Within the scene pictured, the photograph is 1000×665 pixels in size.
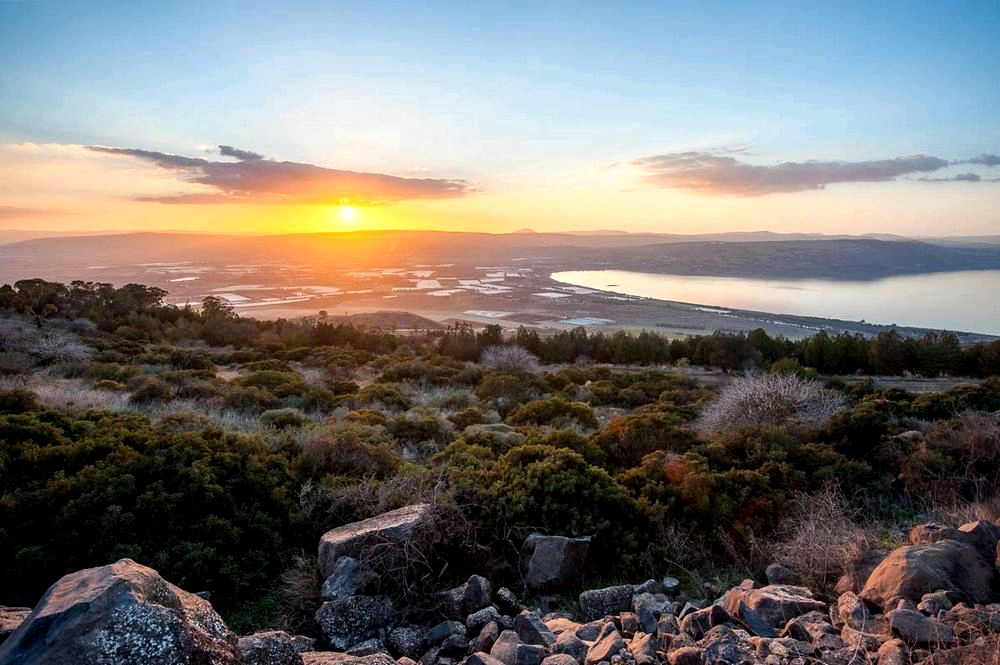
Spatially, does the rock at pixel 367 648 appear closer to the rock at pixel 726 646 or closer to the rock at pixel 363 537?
the rock at pixel 363 537

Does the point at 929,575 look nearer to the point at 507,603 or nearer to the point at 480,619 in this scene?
the point at 507,603

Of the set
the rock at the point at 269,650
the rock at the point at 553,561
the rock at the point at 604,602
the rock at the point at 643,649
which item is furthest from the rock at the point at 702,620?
the rock at the point at 269,650

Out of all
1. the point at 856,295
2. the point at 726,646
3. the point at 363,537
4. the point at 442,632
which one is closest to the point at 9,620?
the point at 363,537

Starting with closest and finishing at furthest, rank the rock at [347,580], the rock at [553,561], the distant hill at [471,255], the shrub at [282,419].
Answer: the rock at [347,580]
the rock at [553,561]
the shrub at [282,419]
the distant hill at [471,255]

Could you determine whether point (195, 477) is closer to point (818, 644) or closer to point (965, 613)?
point (818, 644)

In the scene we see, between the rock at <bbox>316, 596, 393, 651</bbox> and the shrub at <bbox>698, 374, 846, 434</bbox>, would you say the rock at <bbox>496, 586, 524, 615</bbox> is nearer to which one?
the rock at <bbox>316, 596, 393, 651</bbox>

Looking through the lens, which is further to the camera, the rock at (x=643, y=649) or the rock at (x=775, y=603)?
the rock at (x=775, y=603)
